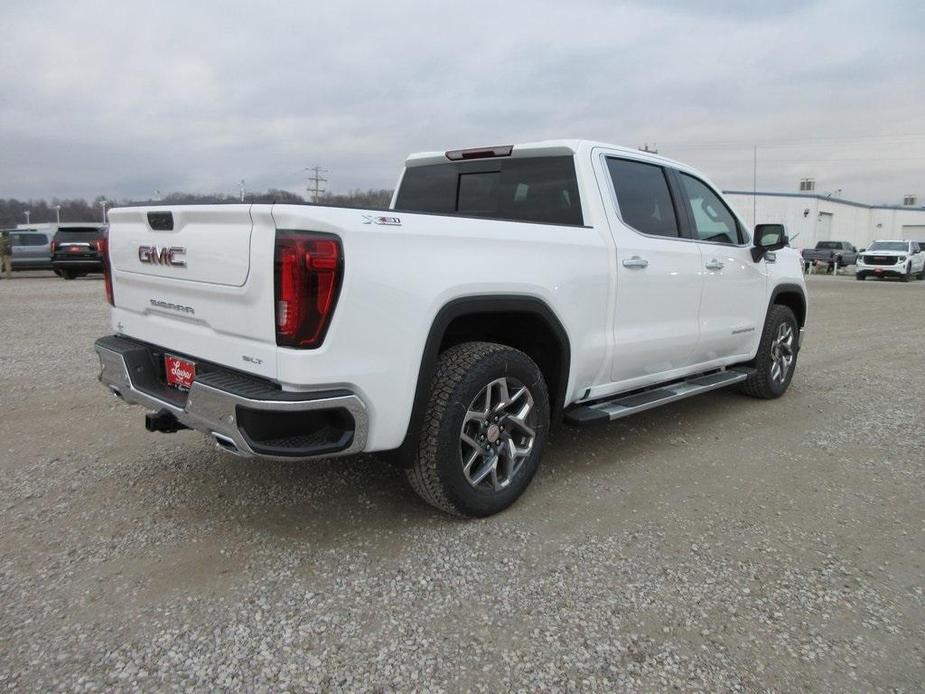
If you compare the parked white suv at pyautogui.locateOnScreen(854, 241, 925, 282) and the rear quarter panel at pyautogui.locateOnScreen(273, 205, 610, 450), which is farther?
the parked white suv at pyautogui.locateOnScreen(854, 241, 925, 282)

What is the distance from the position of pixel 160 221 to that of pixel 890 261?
31519 millimetres

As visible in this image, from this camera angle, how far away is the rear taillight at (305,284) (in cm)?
248

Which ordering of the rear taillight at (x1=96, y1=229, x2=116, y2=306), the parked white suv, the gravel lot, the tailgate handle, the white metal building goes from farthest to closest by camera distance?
the white metal building → the parked white suv → the rear taillight at (x1=96, y1=229, x2=116, y2=306) → the tailgate handle → the gravel lot

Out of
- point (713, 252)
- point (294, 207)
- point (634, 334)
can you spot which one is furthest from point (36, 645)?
point (713, 252)

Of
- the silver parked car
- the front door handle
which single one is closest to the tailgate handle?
the front door handle

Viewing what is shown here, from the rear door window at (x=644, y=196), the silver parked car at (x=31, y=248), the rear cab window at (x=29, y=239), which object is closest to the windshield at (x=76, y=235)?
the silver parked car at (x=31, y=248)

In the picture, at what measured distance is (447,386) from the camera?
3006 mm

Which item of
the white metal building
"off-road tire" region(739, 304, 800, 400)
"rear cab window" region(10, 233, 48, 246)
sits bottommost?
"off-road tire" region(739, 304, 800, 400)

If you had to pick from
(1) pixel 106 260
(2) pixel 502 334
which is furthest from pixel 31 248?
(2) pixel 502 334

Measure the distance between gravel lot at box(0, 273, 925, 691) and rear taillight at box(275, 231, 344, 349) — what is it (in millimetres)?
1025

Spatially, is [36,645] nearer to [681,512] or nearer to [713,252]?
[681,512]

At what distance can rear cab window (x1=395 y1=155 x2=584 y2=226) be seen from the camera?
3963mm

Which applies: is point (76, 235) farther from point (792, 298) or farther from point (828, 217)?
point (828, 217)

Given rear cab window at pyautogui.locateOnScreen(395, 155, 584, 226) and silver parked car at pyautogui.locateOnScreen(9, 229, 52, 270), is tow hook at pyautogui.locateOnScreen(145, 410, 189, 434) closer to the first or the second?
rear cab window at pyautogui.locateOnScreen(395, 155, 584, 226)
